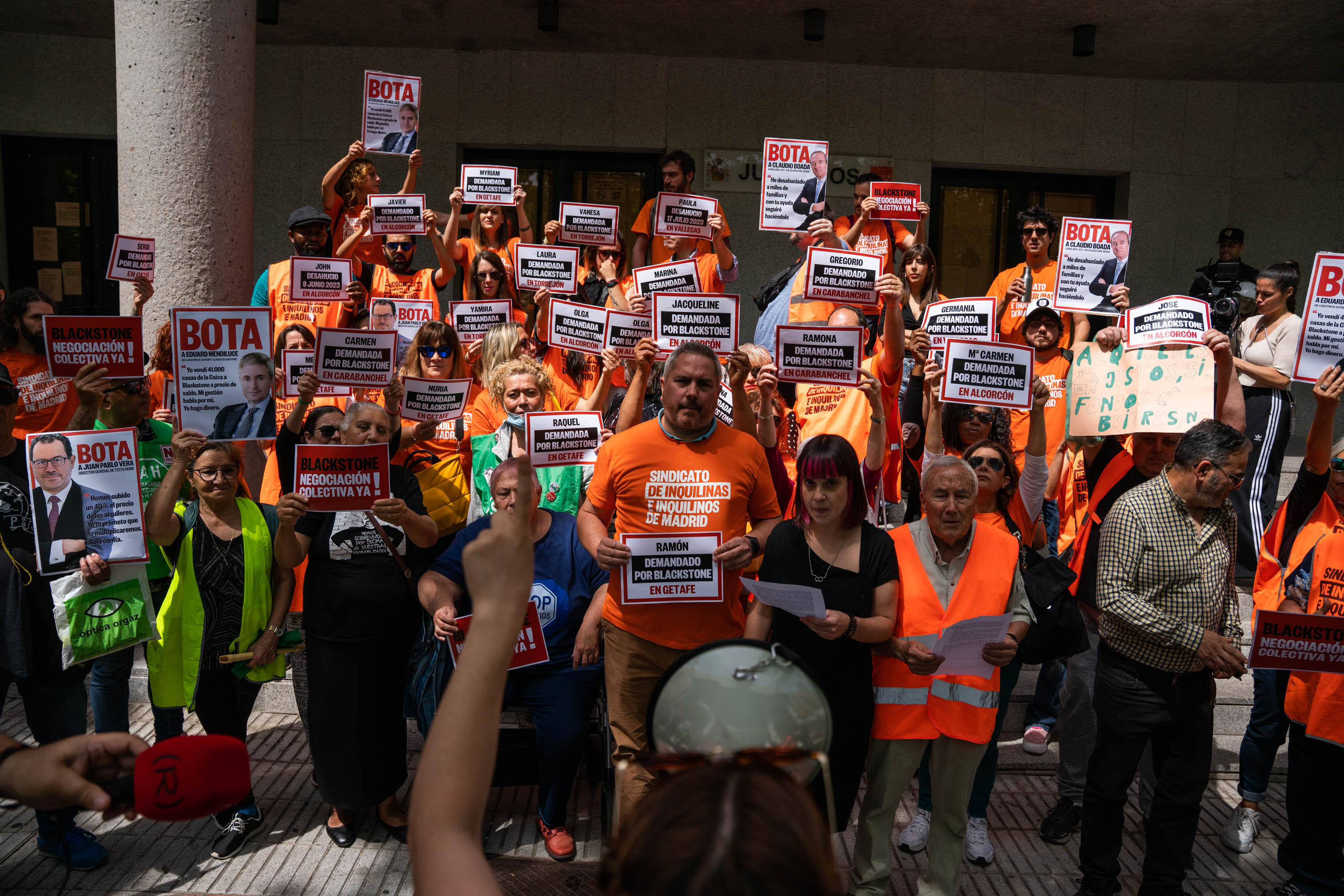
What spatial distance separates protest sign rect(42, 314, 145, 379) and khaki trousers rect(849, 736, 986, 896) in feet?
12.1

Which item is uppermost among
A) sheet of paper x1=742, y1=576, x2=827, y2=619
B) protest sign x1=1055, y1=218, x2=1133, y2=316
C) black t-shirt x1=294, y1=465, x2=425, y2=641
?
protest sign x1=1055, y1=218, x2=1133, y2=316

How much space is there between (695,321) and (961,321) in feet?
4.80

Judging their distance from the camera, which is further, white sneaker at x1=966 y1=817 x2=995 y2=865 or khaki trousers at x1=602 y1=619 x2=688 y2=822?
white sneaker at x1=966 y1=817 x2=995 y2=865

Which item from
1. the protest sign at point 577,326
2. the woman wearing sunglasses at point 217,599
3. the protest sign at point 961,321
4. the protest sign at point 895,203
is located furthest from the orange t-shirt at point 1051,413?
the woman wearing sunglasses at point 217,599

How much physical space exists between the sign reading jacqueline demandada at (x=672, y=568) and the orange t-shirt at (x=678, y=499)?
0.06m

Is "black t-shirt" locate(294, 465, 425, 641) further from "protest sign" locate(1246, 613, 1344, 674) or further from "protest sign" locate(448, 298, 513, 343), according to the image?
Result: "protest sign" locate(1246, 613, 1344, 674)

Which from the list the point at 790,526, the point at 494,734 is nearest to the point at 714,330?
the point at 790,526

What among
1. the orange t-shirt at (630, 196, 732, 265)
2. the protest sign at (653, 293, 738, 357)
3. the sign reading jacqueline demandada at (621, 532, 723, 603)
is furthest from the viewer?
the orange t-shirt at (630, 196, 732, 265)

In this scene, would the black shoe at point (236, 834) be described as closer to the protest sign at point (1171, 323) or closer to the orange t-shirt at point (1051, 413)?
the orange t-shirt at point (1051, 413)

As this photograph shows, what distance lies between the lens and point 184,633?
441cm

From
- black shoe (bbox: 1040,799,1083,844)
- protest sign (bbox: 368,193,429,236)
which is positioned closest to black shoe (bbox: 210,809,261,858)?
protest sign (bbox: 368,193,429,236)

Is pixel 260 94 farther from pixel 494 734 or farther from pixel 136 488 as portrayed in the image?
pixel 494 734

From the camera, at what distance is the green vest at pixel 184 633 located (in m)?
4.39

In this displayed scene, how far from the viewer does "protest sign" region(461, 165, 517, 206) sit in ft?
21.4
